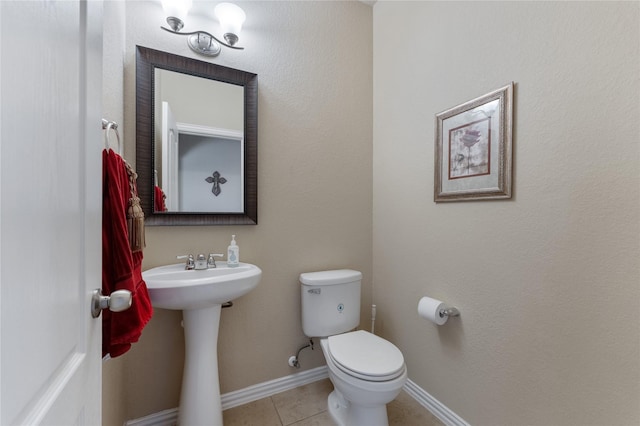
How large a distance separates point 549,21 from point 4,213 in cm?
164

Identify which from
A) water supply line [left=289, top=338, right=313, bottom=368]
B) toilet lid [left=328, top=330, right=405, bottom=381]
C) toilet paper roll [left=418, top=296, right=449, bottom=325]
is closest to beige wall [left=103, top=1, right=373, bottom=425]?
water supply line [left=289, top=338, right=313, bottom=368]

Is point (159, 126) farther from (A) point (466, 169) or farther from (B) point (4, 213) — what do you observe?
(A) point (466, 169)

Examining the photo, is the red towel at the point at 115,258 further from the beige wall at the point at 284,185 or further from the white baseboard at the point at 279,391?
the white baseboard at the point at 279,391

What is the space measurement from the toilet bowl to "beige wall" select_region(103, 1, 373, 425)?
1.48 ft

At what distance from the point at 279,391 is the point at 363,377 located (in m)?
0.79

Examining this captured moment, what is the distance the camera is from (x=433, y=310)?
1.42 metres

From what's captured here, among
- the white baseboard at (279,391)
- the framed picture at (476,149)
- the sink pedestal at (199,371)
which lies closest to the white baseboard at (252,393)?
the white baseboard at (279,391)

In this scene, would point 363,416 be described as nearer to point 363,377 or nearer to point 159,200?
point 363,377

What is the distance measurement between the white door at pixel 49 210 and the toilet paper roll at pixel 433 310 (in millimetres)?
1355

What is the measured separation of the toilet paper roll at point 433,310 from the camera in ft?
4.65

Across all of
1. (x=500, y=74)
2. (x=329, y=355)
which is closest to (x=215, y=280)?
(x=329, y=355)

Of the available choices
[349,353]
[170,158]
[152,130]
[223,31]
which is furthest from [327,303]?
[223,31]

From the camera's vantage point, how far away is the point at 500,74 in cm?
123

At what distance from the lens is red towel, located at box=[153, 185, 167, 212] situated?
1.41 metres
